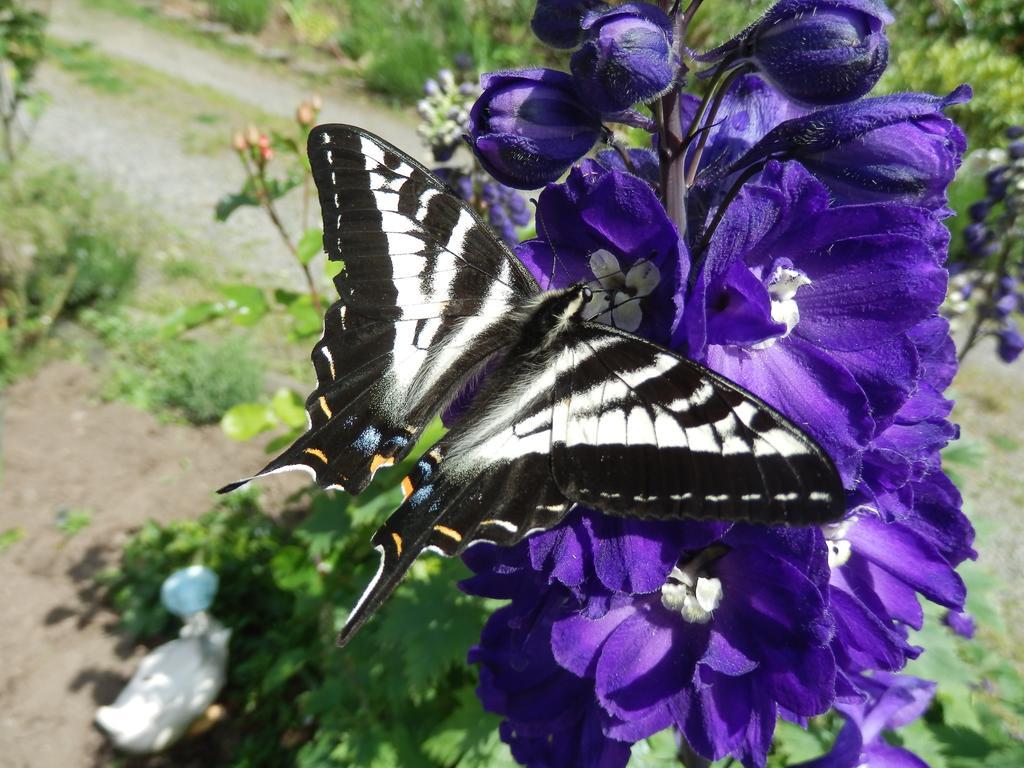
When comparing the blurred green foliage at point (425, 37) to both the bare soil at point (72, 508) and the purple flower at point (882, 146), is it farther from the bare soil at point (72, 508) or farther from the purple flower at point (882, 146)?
the purple flower at point (882, 146)

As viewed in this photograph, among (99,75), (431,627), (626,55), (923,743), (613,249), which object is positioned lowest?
(923,743)

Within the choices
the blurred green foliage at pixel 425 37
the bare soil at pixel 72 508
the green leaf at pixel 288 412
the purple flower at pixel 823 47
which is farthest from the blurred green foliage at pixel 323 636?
the blurred green foliage at pixel 425 37

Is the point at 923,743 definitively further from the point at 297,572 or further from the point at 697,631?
the point at 297,572

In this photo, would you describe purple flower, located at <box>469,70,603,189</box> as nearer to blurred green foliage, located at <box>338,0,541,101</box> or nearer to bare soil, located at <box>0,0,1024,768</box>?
bare soil, located at <box>0,0,1024,768</box>

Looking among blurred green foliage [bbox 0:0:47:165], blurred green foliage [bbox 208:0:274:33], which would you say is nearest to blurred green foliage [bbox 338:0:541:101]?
blurred green foliage [bbox 208:0:274:33]

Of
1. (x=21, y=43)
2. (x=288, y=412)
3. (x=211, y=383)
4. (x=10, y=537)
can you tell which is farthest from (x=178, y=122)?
(x=288, y=412)

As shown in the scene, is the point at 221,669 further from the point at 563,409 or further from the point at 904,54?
the point at 904,54
